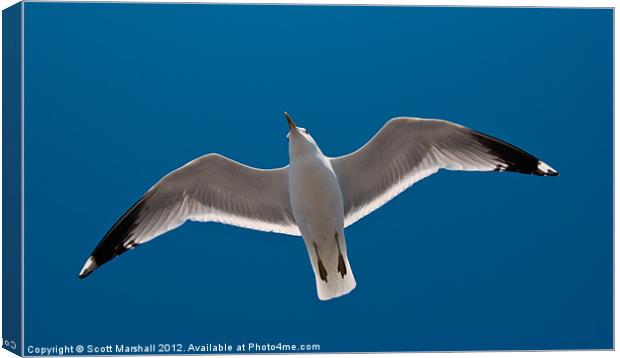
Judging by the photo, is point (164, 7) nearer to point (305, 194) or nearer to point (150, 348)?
point (305, 194)

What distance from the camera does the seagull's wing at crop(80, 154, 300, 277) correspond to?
5.20 meters

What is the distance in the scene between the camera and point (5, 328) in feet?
17.1

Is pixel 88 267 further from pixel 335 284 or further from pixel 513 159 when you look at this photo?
pixel 513 159

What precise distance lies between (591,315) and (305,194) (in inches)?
57.6

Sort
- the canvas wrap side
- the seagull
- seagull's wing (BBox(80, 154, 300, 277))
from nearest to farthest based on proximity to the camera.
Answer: the canvas wrap side
the seagull
seagull's wing (BBox(80, 154, 300, 277))

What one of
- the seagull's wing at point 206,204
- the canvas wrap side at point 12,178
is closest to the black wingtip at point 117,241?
the seagull's wing at point 206,204

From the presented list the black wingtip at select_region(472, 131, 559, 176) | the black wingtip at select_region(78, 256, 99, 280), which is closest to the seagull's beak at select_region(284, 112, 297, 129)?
the black wingtip at select_region(472, 131, 559, 176)

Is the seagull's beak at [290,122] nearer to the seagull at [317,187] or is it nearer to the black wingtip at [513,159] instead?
the seagull at [317,187]

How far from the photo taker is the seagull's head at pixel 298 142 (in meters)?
5.08

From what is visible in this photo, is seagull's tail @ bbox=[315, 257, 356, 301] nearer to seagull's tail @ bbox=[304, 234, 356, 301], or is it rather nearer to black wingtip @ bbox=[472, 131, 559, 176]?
seagull's tail @ bbox=[304, 234, 356, 301]

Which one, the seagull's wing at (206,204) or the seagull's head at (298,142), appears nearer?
the seagull's head at (298,142)

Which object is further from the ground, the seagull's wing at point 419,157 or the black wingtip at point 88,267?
the seagull's wing at point 419,157

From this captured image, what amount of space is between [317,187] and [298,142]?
22 centimetres

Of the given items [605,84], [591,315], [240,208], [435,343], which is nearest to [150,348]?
[240,208]
